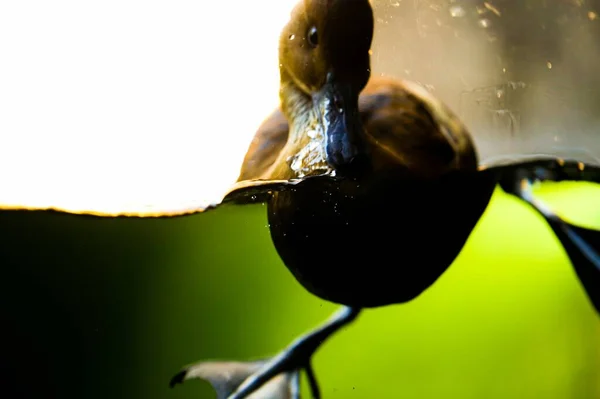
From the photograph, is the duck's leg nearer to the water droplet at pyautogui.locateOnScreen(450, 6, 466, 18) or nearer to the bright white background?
the bright white background

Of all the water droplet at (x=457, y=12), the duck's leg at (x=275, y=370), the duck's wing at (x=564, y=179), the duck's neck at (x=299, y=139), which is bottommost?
the duck's leg at (x=275, y=370)

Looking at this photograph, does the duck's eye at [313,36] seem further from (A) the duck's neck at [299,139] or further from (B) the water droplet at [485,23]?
(B) the water droplet at [485,23]

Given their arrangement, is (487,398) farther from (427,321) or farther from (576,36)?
(576,36)

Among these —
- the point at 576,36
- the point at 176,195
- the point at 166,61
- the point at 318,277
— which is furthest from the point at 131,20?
the point at 576,36

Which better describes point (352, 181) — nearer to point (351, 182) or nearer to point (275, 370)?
point (351, 182)

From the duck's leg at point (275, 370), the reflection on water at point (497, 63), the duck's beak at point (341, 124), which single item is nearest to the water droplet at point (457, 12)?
the reflection on water at point (497, 63)

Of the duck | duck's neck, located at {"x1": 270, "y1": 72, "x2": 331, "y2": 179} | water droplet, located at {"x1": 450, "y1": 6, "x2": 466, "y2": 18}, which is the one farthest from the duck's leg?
water droplet, located at {"x1": 450, "y1": 6, "x2": 466, "y2": 18}
